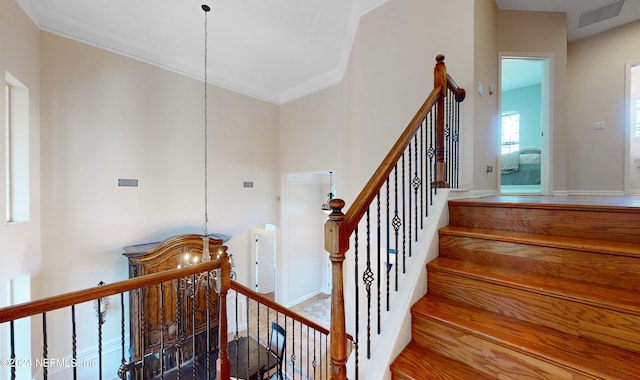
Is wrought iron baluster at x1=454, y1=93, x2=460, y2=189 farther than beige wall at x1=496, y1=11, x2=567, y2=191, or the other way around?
beige wall at x1=496, y1=11, x2=567, y2=191

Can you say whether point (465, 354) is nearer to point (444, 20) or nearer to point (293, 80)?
point (444, 20)

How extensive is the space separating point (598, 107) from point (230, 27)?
581cm

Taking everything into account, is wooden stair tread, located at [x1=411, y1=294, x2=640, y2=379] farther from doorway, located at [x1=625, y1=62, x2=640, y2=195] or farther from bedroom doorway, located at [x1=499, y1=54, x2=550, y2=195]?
doorway, located at [x1=625, y1=62, x2=640, y2=195]

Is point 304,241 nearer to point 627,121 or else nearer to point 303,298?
point 303,298

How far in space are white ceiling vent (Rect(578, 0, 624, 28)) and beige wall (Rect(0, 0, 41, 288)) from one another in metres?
7.12

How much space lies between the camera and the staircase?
1.01 meters

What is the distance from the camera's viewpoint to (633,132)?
4023 millimetres

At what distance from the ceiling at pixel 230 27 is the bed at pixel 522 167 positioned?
2025mm

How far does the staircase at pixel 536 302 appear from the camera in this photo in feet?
3.33

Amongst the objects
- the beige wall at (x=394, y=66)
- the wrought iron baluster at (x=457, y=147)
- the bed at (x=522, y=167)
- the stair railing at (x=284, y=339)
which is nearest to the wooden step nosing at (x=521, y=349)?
the stair railing at (x=284, y=339)

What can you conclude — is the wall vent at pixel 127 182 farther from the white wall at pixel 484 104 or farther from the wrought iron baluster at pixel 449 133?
the white wall at pixel 484 104

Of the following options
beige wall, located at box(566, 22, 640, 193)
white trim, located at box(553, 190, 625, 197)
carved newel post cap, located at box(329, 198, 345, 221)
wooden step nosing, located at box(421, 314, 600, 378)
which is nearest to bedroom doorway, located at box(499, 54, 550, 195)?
white trim, located at box(553, 190, 625, 197)

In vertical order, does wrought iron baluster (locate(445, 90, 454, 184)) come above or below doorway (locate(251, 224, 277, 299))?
above

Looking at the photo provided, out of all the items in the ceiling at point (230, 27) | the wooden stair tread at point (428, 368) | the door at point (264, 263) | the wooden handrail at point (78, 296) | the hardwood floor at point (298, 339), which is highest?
the ceiling at point (230, 27)
